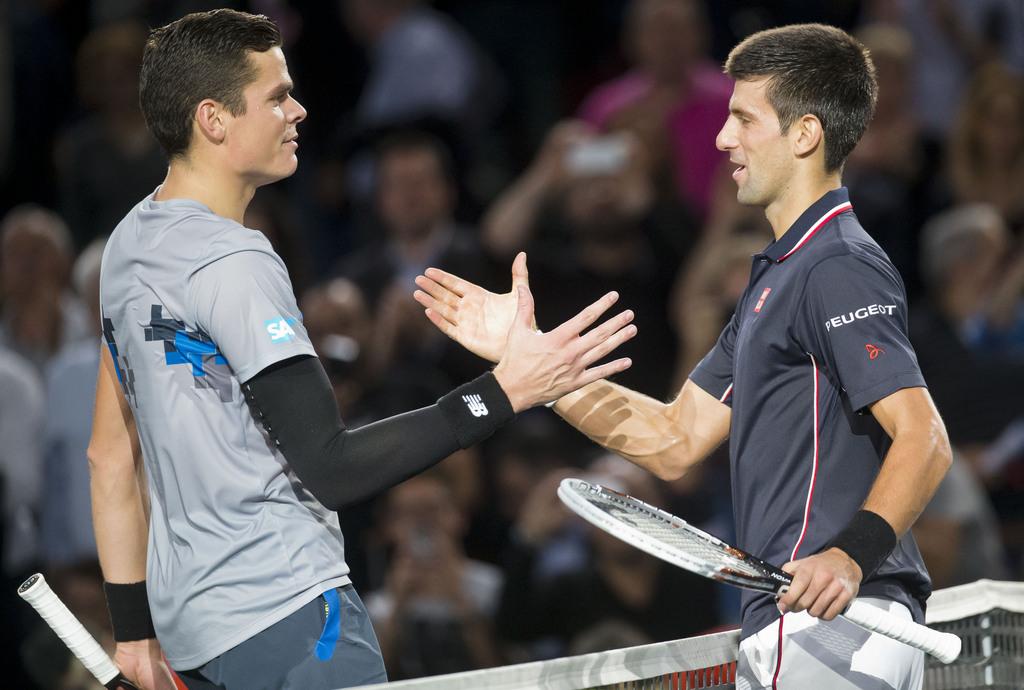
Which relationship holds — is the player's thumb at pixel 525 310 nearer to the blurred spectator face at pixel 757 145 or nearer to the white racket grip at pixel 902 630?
the blurred spectator face at pixel 757 145

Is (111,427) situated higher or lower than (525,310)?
higher

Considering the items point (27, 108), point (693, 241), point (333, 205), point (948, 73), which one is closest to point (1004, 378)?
point (693, 241)

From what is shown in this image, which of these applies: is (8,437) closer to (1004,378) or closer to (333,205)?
(333,205)

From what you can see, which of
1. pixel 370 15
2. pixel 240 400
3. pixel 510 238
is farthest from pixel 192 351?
pixel 370 15

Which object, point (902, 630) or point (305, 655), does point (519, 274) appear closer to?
point (305, 655)

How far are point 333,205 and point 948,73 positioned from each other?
11.0 ft

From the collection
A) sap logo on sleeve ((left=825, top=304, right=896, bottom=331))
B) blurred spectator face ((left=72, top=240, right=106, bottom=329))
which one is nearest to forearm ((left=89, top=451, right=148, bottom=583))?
sap logo on sleeve ((left=825, top=304, right=896, bottom=331))

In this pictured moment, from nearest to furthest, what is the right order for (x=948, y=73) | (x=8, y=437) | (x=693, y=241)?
(x=8, y=437) < (x=693, y=241) < (x=948, y=73)

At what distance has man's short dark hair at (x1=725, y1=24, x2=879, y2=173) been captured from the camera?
9.67 feet

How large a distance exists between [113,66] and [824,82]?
5360 millimetres

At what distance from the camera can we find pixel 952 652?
2525 mm

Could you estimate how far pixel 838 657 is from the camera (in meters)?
2.74

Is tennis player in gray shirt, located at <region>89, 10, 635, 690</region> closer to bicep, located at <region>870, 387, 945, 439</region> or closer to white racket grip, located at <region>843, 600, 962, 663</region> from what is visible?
bicep, located at <region>870, 387, 945, 439</region>

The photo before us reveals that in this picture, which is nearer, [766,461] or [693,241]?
[766,461]
